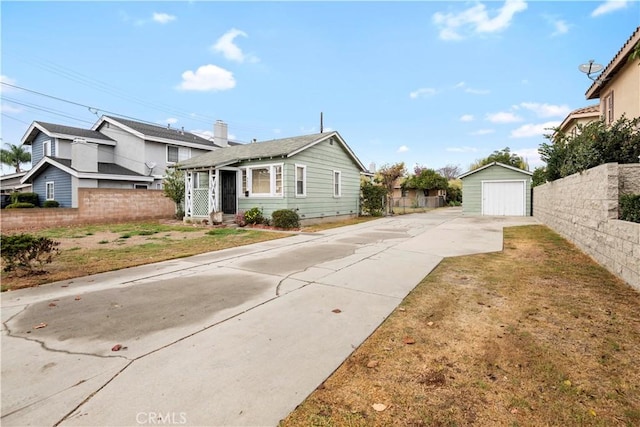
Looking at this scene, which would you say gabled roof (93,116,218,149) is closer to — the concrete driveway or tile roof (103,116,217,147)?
tile roof (103,116,217,147)

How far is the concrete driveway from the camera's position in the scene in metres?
2.13

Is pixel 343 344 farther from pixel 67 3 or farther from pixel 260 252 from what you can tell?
pixel 67 3

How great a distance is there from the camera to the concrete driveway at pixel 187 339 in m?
2.13

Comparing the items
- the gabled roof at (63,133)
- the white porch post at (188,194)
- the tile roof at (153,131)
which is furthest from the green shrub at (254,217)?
the gabled roof at (63,133)

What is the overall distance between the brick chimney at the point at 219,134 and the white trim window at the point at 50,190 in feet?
42.0

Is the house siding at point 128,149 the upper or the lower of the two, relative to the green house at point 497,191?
upper

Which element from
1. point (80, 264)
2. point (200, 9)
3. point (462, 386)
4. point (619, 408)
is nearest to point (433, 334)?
point (462, 386)

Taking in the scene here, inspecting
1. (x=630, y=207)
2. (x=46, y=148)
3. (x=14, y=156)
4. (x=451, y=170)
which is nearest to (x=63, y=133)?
(x=46, y=148)

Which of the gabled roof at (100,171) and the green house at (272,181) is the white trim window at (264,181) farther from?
the gabled roof at (100,171)

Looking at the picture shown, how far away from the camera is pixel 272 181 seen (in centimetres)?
1474

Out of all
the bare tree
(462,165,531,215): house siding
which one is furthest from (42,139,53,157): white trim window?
the bare tree

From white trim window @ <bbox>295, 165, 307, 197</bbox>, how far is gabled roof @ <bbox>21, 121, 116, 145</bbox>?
1814 cm

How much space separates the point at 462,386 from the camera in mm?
2344

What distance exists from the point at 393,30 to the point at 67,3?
1439 cm
